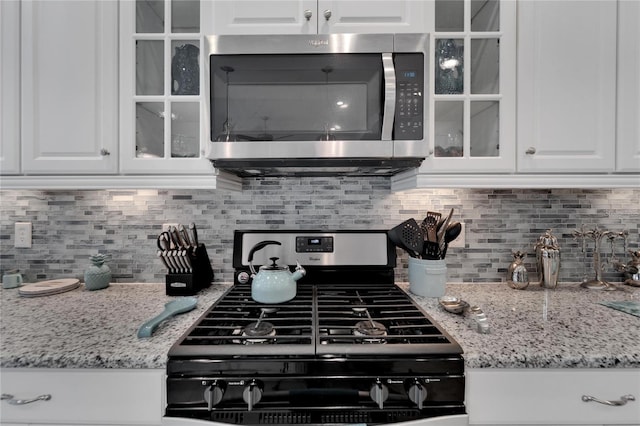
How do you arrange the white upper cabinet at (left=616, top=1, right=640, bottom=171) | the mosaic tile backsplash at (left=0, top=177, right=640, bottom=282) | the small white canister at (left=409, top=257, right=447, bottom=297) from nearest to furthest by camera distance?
the white upper cabinet at (left=616, top=1, right=640, bottom=171)
the small white canister at (left=409, top=257, right=447, bottom=297)
the mosaic tile backsplash at (left=0, top=177, right=640, bottom=282)

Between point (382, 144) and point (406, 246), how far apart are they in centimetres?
49

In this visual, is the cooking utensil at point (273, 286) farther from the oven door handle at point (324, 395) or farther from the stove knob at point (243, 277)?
the oven door handle at point (324, 395)

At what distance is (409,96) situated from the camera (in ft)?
3.54

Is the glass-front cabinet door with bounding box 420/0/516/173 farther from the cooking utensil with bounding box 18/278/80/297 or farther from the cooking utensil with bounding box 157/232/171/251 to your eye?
the cooking utensil with bounding box 18/278/80/297

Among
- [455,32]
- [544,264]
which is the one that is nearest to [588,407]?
[544,264]

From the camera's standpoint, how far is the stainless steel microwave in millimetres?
1067

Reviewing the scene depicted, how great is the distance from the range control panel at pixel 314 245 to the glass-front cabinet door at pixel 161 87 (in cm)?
52

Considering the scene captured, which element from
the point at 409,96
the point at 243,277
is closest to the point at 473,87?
the point at 409,96

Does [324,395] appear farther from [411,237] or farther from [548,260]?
[548,260]

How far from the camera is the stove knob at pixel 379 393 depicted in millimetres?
778

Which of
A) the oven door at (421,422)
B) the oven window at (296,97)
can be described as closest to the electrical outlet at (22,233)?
the oven window at (296,97)

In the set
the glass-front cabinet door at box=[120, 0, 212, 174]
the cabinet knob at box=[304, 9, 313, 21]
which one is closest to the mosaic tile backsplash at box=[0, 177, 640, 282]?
the glass-front cabinet door at box=[120, 0, 212, 174]

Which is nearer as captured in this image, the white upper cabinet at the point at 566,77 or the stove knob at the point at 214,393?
the stove knob at the point at 214,393

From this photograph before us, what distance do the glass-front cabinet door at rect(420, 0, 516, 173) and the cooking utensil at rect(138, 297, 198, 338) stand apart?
3.35ft
